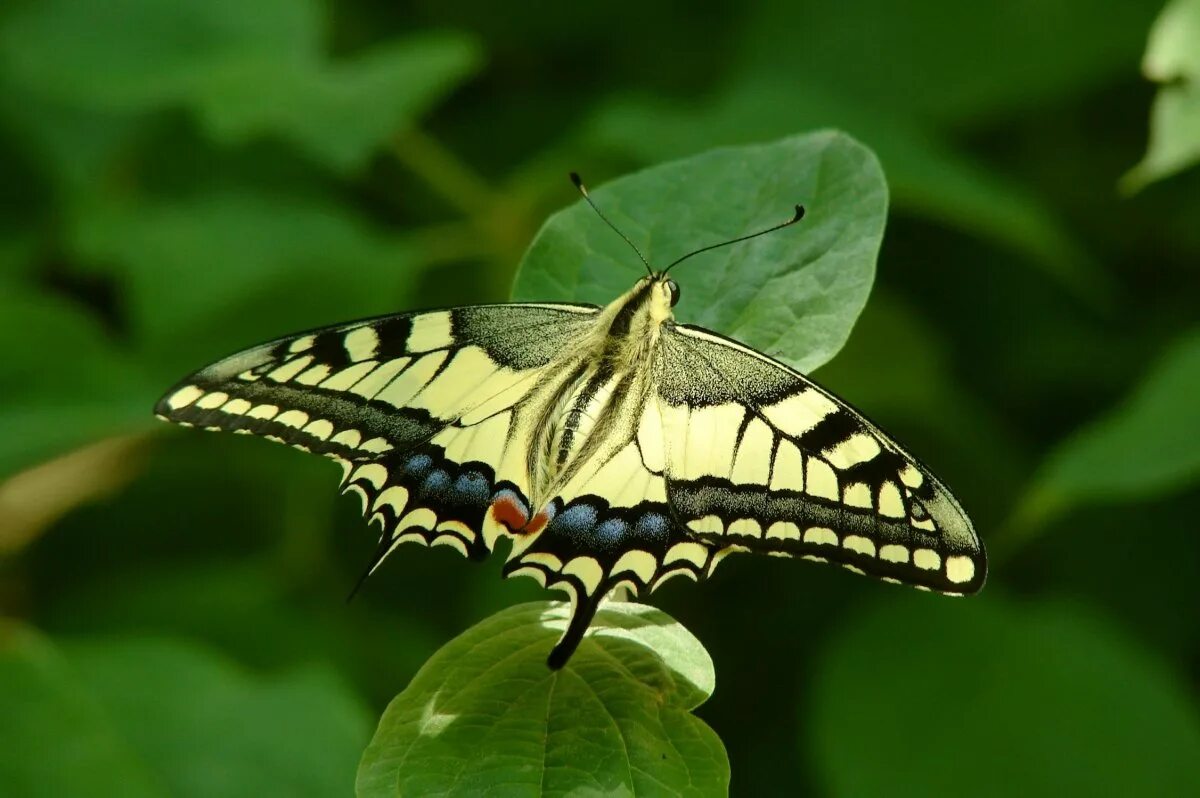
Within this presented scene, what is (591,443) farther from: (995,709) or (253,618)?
(253,618)

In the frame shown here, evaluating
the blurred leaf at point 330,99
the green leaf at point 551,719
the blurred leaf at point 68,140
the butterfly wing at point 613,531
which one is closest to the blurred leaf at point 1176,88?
the butterfly wing at point 613,531

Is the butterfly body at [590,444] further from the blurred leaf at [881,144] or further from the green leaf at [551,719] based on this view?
the blurred leaf at [881,144]

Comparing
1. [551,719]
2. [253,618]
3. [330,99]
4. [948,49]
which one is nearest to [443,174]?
[330,99]

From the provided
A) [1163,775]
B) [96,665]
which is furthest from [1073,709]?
[96,665]

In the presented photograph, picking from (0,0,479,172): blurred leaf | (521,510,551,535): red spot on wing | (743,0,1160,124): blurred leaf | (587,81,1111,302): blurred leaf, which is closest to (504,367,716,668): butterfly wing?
(521,510,551,535): red spot on wing

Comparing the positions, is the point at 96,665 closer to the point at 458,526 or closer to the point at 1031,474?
the point at 458,526

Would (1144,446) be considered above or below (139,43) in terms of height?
below
